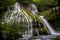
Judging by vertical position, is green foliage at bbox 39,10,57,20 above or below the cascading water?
above

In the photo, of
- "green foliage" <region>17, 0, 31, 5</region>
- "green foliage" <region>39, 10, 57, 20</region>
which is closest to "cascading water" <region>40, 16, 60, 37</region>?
"green foliage" <region>39, 10, 57, 20</region>

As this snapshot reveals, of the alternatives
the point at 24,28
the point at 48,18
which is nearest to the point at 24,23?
the point at 24,28

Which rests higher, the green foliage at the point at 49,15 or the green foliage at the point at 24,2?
the green foliage at the point at 24,2

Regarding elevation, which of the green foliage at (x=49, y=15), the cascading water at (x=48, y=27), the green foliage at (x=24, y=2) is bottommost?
the cascading water at (x=48, y=27)

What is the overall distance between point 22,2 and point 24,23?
31 cm

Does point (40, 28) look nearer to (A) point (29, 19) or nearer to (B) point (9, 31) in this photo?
(A) point (29, 19)

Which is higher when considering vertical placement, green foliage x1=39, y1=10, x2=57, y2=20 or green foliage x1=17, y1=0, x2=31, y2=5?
green foliage x1=17, y1=0, x2=31, y2=5

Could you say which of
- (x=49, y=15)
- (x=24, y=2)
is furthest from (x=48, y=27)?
(x=24, y=2)

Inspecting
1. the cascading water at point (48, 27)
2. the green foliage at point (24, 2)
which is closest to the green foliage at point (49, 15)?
the cascading water at point (48, 27)

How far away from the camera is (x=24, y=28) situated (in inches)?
161

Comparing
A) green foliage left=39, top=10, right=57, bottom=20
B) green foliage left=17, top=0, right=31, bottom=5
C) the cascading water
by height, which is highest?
green foliage left=17, top=0, right=31, bottom=5

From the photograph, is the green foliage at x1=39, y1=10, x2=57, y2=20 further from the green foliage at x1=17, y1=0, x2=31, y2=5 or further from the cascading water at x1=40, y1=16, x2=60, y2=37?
the green foliage at x1=17, y1=0, x2=31, y2=5

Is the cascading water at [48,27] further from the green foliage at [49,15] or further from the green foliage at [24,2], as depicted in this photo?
the green foliage at [24,2]

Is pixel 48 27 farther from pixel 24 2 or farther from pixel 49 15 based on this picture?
pixel 24 2
